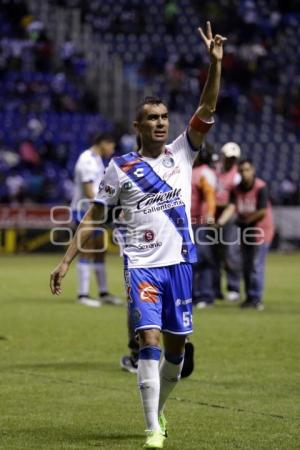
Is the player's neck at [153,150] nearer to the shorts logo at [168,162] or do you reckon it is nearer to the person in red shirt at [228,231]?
the shorts logo at [168,162]

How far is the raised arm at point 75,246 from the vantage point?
313 inches

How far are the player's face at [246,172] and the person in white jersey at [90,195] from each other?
1.92 meters

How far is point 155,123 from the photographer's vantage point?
7.89 m

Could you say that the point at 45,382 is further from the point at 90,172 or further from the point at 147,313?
the point at 90,172

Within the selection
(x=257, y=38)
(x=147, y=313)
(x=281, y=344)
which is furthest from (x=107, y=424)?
(x=257, y=38)

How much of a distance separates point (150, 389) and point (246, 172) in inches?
402

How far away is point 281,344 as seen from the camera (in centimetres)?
1334

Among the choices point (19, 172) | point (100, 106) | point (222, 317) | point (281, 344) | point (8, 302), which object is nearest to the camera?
point (281, 344)

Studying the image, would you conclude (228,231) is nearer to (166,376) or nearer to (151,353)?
(166,376)

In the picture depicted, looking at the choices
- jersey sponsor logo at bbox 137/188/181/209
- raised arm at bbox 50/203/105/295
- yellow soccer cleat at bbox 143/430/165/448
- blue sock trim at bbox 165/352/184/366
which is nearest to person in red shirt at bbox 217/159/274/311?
raised arm at bbox 50/203/105/295

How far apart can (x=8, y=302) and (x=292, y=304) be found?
174 inches

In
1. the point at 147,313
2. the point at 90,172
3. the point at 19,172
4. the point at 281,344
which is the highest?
the point at 147,313

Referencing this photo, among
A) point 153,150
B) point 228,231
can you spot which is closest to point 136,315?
point 153,150

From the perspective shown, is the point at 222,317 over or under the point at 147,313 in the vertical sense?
under
